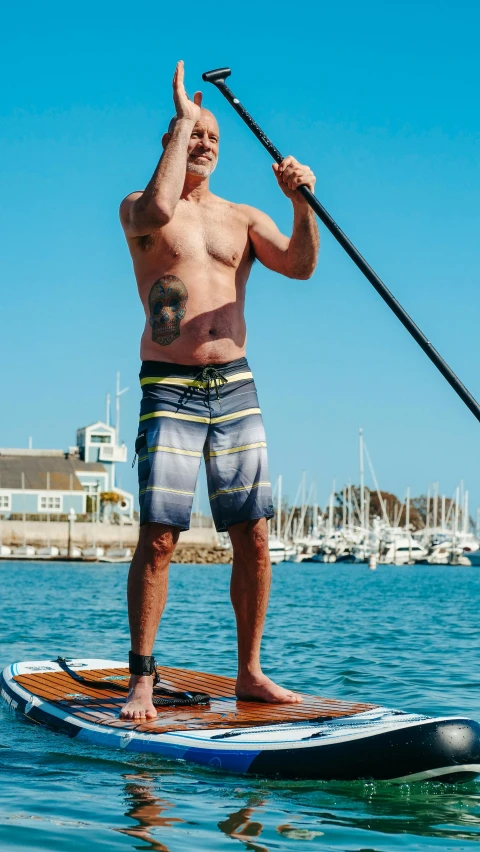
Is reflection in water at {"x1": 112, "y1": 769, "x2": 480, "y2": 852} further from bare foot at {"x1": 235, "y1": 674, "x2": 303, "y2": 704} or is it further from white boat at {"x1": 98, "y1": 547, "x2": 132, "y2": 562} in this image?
white boat at {"x1": 98, "y1": 547, "x2": 132, "y2": 562}

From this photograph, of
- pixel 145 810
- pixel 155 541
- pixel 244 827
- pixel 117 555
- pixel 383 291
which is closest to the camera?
pixel 244 827

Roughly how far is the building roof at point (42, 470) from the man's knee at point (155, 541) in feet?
225

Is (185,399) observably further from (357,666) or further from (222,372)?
(357,666)

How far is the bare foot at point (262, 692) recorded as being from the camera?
18.1ft

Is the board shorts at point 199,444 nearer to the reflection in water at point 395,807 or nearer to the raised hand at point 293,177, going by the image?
the raised hand at point 293,177

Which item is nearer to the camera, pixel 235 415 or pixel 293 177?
pixel 293 177

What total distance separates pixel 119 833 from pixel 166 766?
96 cm

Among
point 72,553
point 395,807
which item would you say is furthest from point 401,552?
point 395,807

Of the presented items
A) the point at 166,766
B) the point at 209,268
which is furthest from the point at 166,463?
the point at 166,766

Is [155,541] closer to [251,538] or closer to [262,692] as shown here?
[251,538]

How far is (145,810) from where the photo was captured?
157 inches

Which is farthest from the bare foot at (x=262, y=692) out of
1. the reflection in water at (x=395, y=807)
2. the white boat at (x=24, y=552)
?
the white boat at (x=24, y=552)

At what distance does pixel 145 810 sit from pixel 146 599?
1377 millimetres

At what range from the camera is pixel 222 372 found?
548 cm
